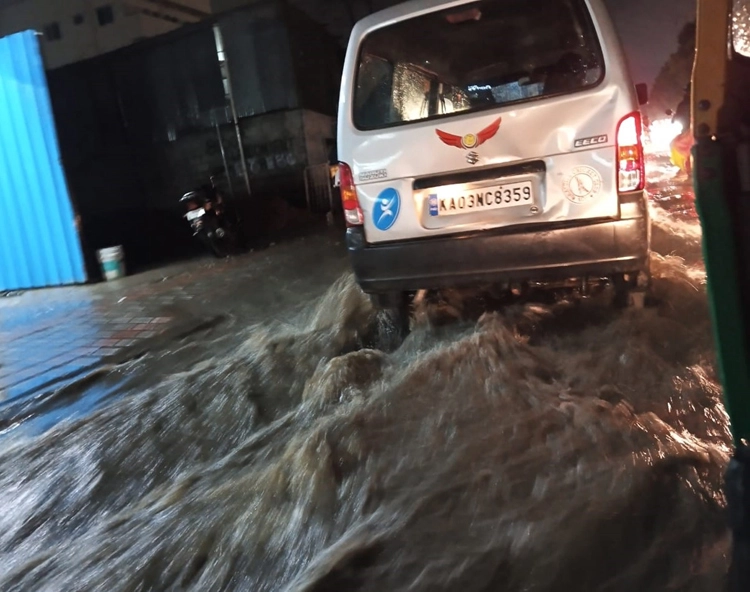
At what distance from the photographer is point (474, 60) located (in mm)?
3900

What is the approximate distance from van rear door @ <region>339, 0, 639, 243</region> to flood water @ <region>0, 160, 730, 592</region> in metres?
0.84

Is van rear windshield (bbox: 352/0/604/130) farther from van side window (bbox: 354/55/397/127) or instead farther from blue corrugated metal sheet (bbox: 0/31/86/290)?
blue corrugated metal sheet (bbox: 0/31/86/290)

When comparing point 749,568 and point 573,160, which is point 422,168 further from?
point 749,568

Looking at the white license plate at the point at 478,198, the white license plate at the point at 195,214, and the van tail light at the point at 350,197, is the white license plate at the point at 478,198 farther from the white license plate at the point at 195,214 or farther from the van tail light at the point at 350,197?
the white license plate at the point at 195,214

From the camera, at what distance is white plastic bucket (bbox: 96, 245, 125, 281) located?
9445 mm

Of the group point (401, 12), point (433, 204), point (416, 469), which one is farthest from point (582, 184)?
point (416, 469)

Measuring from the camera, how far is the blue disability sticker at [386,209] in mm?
3879

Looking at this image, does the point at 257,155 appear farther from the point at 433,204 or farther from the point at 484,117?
the point at 484,117

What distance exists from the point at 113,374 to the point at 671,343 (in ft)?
12.8

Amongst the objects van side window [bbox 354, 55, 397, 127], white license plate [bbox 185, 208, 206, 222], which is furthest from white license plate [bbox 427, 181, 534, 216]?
white license plate [bbox 185, 208, 206, 222]

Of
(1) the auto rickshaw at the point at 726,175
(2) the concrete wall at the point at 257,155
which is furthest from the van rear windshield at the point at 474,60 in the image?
(2) the concrete wall at the point at 257,155

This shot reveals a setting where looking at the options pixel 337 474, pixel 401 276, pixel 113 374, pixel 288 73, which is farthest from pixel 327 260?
pixel 288 73

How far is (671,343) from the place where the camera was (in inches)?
147

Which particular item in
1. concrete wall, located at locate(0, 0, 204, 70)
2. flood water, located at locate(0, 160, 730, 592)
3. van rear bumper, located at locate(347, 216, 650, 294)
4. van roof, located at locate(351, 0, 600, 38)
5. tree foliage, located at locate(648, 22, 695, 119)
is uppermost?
concrete wall, located at locate(0, 0, 204, 70)
